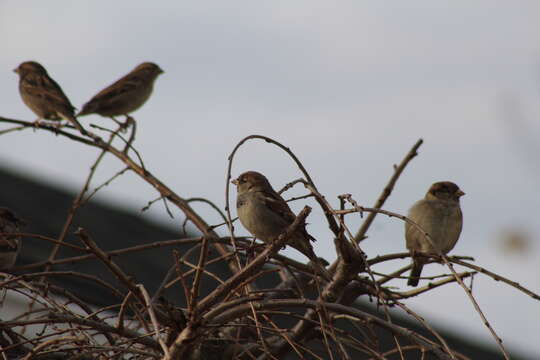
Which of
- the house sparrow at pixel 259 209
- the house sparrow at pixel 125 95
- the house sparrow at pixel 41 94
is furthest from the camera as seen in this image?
the house sparrow at pixel 125 95

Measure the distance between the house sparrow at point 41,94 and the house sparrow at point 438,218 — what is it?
2.86 meters

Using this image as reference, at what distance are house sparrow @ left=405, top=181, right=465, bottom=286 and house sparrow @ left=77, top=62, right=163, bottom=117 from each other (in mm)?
3190

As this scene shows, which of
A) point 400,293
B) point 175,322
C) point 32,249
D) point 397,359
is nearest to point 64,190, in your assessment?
point 32,249

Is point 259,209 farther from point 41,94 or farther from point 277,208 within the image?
point 41,94

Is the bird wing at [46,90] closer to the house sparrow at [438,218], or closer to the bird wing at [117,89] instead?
the bird wing at [117,89]

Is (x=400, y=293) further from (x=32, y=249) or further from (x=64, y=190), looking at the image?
(x=64, y=190)

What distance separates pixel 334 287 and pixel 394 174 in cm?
93

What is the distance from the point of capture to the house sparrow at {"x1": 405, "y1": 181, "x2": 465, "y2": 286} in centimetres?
550

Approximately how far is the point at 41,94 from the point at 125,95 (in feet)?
3.09

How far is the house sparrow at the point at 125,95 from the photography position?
762 cm

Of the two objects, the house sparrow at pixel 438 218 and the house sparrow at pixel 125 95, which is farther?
the house sparrow at pixel 125 95

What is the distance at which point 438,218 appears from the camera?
18.1 feet

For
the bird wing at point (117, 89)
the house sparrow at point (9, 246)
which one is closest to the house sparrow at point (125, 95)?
the bird wing at point (117, 89)

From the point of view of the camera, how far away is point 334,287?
109 inches
